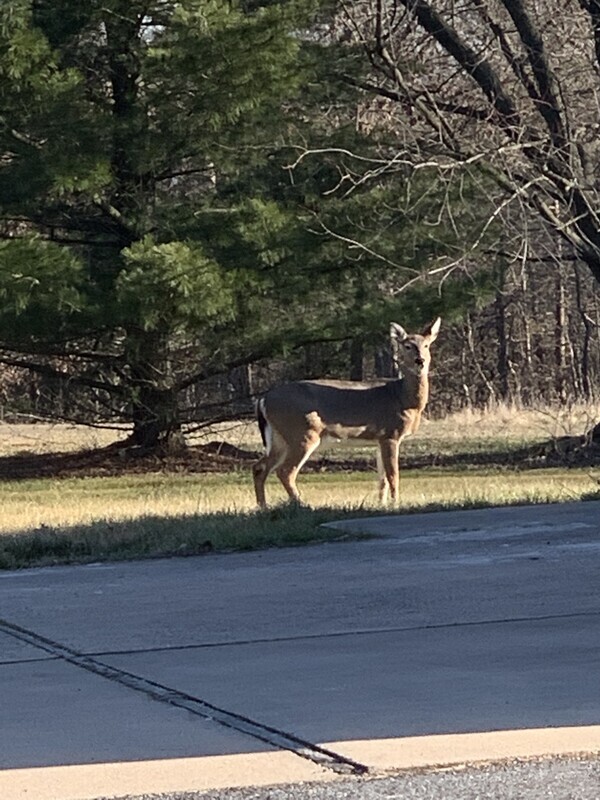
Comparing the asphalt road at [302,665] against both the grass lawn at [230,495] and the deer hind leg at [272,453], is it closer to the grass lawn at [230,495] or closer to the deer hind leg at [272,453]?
the grass lawn at [230,495]

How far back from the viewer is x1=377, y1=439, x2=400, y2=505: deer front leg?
17219mm

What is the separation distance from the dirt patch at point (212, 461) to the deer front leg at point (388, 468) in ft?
28.6

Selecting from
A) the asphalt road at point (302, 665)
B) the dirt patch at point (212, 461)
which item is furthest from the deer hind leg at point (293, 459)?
the dirt patch at point (212, 461)

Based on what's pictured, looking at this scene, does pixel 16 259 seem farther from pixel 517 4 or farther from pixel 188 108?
pixel 517 4

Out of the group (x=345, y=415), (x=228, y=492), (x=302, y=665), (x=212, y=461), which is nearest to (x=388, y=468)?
(x=345, y=415)

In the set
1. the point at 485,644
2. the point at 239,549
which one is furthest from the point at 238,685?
the point at 239,549

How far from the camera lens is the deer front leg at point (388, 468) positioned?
17.2 meters

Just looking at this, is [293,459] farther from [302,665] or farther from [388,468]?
[302,665]

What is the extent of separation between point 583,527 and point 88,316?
42.3 ft

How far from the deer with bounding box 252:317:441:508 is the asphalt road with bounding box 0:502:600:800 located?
5.31 meters

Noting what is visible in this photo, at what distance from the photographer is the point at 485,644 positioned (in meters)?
8.19

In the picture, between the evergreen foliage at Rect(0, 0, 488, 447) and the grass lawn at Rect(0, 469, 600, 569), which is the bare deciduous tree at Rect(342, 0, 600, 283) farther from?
the grass lawn at Rect(0, 469, 600, 569)

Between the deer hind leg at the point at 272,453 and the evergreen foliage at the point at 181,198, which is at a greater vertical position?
the evergreen foliage at the point at 181,198

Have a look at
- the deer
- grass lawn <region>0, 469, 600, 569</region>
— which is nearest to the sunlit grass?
grass lawn <region>0, 469, 600, 569</region>
